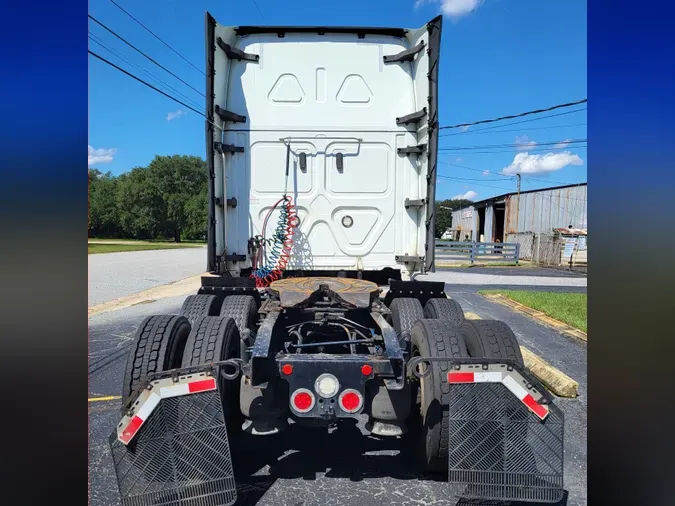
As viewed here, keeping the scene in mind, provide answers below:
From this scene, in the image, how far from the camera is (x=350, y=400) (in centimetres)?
273

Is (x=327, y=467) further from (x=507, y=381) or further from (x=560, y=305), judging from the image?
(x=560, y=305)

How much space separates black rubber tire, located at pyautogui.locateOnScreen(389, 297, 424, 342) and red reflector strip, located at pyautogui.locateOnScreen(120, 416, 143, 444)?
2487 mm

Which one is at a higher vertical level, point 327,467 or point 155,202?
point 155,202

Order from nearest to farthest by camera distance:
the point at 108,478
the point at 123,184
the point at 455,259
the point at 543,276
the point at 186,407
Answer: the point at 186,407 → the point at 108,478 → the point at 543,276 → the point at 455,259 → the point at 123,184

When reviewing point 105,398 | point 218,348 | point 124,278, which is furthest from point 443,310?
point 124,278

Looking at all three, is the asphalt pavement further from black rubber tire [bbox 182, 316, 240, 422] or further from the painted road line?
black rubber tire [bbox 182, 316, 240, 422]

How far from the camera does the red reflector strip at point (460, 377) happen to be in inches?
99.4

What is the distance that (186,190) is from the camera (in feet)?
194

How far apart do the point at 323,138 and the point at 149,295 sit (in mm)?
9194

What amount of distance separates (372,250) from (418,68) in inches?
80.4

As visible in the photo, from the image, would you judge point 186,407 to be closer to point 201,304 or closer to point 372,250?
point 201,304

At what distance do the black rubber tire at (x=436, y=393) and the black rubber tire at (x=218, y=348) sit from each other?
4.29 ft

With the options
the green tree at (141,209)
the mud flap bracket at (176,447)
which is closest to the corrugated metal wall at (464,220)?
the green tree at (141,209)

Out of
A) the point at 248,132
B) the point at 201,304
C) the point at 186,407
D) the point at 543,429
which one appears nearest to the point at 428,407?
the point at 543,429
